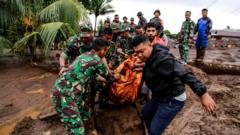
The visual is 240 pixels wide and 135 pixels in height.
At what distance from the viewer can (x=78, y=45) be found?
13.8ft

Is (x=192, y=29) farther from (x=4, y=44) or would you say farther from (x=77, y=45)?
(x=4, y=44)

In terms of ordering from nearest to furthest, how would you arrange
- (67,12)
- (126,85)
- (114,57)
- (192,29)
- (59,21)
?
(126,85) < (114,57) < (67,12) < (192,29) < (59,21)

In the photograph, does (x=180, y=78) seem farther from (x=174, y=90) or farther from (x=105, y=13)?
(x=105, y=13)

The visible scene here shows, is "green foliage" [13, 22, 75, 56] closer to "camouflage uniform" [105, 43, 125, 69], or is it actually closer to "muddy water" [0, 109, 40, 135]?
"camouflage uniform" [105, 43, 125, 69]

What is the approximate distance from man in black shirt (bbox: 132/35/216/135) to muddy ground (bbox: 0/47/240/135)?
124 centimetres

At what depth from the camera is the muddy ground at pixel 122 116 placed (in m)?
3.87

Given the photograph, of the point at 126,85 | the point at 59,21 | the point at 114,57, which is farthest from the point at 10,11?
the point at 126,85

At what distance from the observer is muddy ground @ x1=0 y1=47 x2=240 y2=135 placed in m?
3.87

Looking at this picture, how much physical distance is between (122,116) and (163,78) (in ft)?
5.71

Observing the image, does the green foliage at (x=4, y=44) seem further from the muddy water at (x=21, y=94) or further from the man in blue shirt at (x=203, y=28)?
the man in blue shirt at (x=203, y=28)

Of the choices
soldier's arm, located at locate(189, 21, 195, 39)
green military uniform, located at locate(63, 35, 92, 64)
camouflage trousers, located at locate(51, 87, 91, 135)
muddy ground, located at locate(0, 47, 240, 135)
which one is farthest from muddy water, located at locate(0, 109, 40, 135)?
soldier's arm, located at locate(189, 21, 195, 39)

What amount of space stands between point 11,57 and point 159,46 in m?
8.40

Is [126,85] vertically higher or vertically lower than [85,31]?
lower

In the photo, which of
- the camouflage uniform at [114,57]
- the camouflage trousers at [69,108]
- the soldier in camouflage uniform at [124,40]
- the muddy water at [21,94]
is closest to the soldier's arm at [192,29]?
the soldier in camouflage uniform at [124,40]
